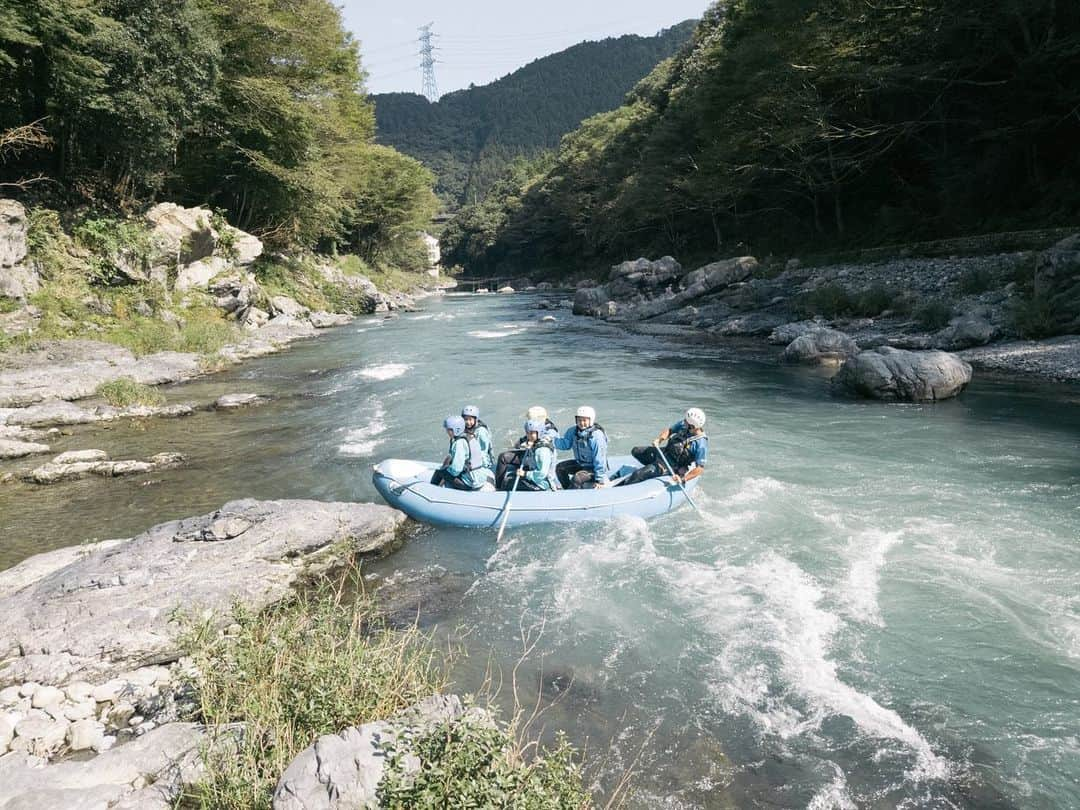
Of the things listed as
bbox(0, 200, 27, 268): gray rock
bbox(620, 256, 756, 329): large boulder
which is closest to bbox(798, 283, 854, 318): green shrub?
bbox(620, 256, 756, 329): large boulder

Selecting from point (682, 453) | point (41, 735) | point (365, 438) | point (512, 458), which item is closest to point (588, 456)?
point (512, 458)

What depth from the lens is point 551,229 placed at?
72.3 metres

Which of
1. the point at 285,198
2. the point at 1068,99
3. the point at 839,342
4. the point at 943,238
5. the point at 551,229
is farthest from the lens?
the point at 551,229

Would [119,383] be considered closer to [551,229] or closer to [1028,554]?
[1028,554]

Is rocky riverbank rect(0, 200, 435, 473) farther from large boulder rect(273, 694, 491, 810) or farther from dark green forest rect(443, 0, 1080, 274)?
dark green forest rect(443, 0, 1080, 274)

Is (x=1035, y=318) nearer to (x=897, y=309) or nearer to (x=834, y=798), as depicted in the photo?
(x=897, y=309)

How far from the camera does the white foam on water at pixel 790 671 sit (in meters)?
4.43

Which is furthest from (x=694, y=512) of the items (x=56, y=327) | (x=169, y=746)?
(x=56, y=327)

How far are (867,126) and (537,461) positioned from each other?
90.5 feet

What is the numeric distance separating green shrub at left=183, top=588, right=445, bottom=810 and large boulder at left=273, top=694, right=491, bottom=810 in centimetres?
21

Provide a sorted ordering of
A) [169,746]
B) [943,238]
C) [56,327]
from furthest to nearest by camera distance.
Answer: [943,238] → [56,327] → [169,746]

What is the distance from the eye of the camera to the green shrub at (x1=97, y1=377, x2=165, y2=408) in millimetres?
12922

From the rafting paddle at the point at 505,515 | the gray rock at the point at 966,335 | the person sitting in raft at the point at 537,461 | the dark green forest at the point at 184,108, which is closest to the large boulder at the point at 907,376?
the gray rock at the point at 966,335

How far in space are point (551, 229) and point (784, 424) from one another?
6372 cm
